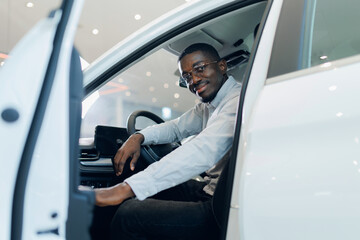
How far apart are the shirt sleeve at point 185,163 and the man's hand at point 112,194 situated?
0.02 metres

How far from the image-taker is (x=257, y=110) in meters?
0.87

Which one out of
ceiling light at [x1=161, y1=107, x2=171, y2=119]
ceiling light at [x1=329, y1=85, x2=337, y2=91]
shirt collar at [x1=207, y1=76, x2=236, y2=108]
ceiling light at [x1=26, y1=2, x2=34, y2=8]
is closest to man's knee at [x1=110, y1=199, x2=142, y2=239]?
shirt collar at [x1=207, y1=76, x2=236, y2=108]

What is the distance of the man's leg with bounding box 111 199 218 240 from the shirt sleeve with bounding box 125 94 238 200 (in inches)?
3.8

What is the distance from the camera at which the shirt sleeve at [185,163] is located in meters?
1.18

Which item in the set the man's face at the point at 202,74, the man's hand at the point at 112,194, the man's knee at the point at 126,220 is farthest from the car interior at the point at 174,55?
the man's hand at the point at 112,194

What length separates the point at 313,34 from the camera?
3.17 ft

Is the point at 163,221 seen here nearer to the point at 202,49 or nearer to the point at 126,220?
the point at 126,220

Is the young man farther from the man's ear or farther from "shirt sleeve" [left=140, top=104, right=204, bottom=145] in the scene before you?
"shirt sleeve" [left=140, top=104, right=204, bottom=145]

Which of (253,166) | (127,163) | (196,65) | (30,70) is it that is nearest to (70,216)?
(30,70)

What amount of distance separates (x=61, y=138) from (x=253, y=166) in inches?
17.7

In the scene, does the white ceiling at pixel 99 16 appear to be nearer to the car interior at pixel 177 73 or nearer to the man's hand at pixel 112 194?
the car interior at pixel 177 73

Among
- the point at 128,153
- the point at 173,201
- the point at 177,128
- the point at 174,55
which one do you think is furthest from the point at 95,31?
the point at 173,201

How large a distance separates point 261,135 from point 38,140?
1.70 feet

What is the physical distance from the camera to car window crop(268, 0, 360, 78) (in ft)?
A: 2.97
